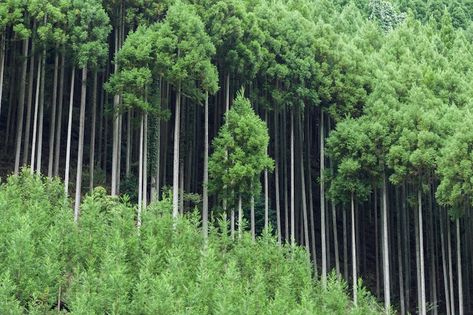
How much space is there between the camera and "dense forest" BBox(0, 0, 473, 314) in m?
14.8

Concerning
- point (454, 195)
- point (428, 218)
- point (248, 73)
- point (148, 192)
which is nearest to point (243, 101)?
point (248, 73)

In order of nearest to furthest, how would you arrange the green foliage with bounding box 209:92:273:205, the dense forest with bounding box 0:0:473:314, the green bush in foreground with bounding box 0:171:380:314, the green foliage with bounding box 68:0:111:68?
1. the green bush in foreground with bounding box 0:171:380:314
2. the dense forest with bounding box 0:0:473:314
3. the green foliage with bounding box 209:92:273:205
4. the green foliage with bounding box 68:0:111:68

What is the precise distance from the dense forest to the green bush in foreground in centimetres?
7

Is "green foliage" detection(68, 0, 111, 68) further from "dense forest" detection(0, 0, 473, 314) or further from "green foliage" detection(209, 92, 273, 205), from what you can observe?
"green foliage" detection(209, 92, 273, 205)

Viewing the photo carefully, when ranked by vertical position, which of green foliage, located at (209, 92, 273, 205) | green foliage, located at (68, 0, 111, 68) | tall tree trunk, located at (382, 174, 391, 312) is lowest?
tall tree trunk, located at (382, 174, 391, 312)

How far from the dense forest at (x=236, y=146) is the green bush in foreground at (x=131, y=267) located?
2.8 inches

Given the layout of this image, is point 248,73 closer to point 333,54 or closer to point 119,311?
point 333,54

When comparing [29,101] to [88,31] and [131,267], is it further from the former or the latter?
[131,267]

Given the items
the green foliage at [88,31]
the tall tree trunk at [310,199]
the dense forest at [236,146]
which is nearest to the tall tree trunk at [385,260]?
the dense forest at [236,146]

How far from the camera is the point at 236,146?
20.0m

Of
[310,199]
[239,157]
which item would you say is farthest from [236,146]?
[310,199]

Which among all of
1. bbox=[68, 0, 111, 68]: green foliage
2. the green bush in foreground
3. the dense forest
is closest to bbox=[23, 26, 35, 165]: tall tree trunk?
the dense forest

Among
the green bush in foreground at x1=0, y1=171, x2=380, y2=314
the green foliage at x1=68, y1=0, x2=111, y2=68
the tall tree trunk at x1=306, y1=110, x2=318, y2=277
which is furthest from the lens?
the tall tree trunk at x1=306, y1=110, x2=318, y2=277

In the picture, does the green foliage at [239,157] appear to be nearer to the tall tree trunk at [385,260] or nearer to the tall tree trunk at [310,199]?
the tall tree trunk at [310,199]
